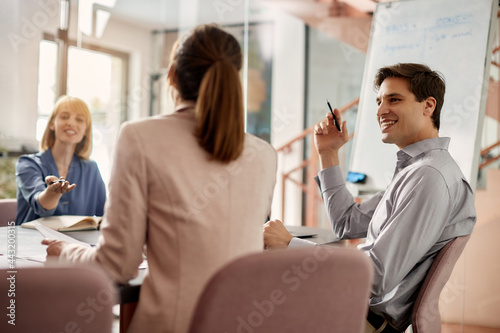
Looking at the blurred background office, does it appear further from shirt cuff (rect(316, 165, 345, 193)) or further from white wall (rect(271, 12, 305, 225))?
shirt cuff (rect(316, 165, 345, 193))

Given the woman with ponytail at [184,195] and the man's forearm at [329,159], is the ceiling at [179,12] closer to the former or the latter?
the man's forearm at [329,159]

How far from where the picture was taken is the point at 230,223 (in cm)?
101

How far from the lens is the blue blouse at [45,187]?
2.18 metres

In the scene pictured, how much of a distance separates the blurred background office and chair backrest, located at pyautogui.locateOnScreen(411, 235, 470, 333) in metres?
1.72

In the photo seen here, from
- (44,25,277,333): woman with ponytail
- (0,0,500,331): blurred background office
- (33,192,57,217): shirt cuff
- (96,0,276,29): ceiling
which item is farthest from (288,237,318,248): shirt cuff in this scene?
(96,0,276,29): ceiling

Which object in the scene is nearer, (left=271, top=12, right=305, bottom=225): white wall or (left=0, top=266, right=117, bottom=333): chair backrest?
(left=0, top=266, right=117, bottom=333): chair backrest

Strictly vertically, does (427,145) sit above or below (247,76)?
below

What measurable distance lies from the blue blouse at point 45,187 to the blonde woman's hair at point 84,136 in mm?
51

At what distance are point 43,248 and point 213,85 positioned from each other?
0.75m

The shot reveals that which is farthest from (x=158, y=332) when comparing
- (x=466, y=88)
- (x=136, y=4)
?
(x=136, y=4)

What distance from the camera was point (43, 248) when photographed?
1404 mm

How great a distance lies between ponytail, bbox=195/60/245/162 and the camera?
1.00 metres

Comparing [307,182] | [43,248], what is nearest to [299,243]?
[43,248]

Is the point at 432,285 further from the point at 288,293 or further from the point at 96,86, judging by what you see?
the point at 96,86
